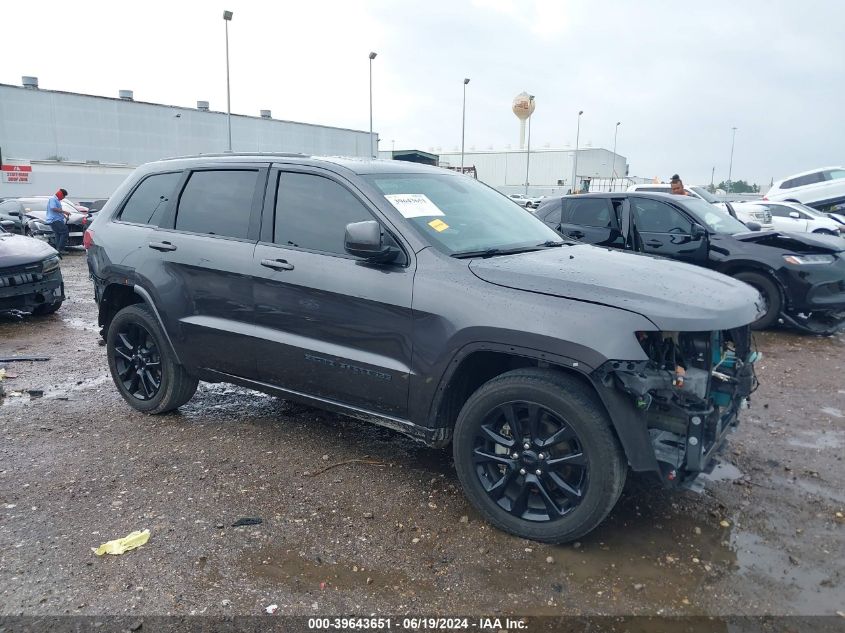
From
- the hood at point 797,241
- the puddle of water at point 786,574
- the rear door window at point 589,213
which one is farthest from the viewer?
the rear door window at point 589,213

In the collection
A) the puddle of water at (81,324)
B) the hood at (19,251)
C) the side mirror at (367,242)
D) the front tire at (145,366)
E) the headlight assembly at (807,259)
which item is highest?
the side mirror at (367,242)

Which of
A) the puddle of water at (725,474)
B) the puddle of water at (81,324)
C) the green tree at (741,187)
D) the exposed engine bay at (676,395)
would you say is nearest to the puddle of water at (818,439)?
the puddle of water at (725,474)

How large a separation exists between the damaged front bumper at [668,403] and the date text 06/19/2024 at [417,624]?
0.90 metres

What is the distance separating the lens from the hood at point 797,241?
7.44 meters

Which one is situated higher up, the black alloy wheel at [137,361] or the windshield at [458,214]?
the windshield at [458,214]

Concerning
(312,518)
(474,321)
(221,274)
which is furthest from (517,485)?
(221,274)

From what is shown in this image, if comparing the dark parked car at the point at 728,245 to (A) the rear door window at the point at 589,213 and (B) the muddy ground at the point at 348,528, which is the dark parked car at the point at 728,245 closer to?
(A) the rear door window at the point at 589,213

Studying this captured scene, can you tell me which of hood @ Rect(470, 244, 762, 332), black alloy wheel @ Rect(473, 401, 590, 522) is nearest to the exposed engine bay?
hood @ Rect(470, 244, 762, 332)

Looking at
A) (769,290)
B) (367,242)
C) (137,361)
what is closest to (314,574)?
(367,242)

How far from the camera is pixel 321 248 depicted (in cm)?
385

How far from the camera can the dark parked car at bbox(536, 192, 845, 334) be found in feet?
24.0

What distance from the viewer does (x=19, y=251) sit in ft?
26.8

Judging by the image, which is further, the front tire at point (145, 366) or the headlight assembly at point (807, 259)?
the headlight assembly at point (807, 259)

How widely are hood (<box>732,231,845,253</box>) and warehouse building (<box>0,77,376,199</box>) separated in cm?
3303
